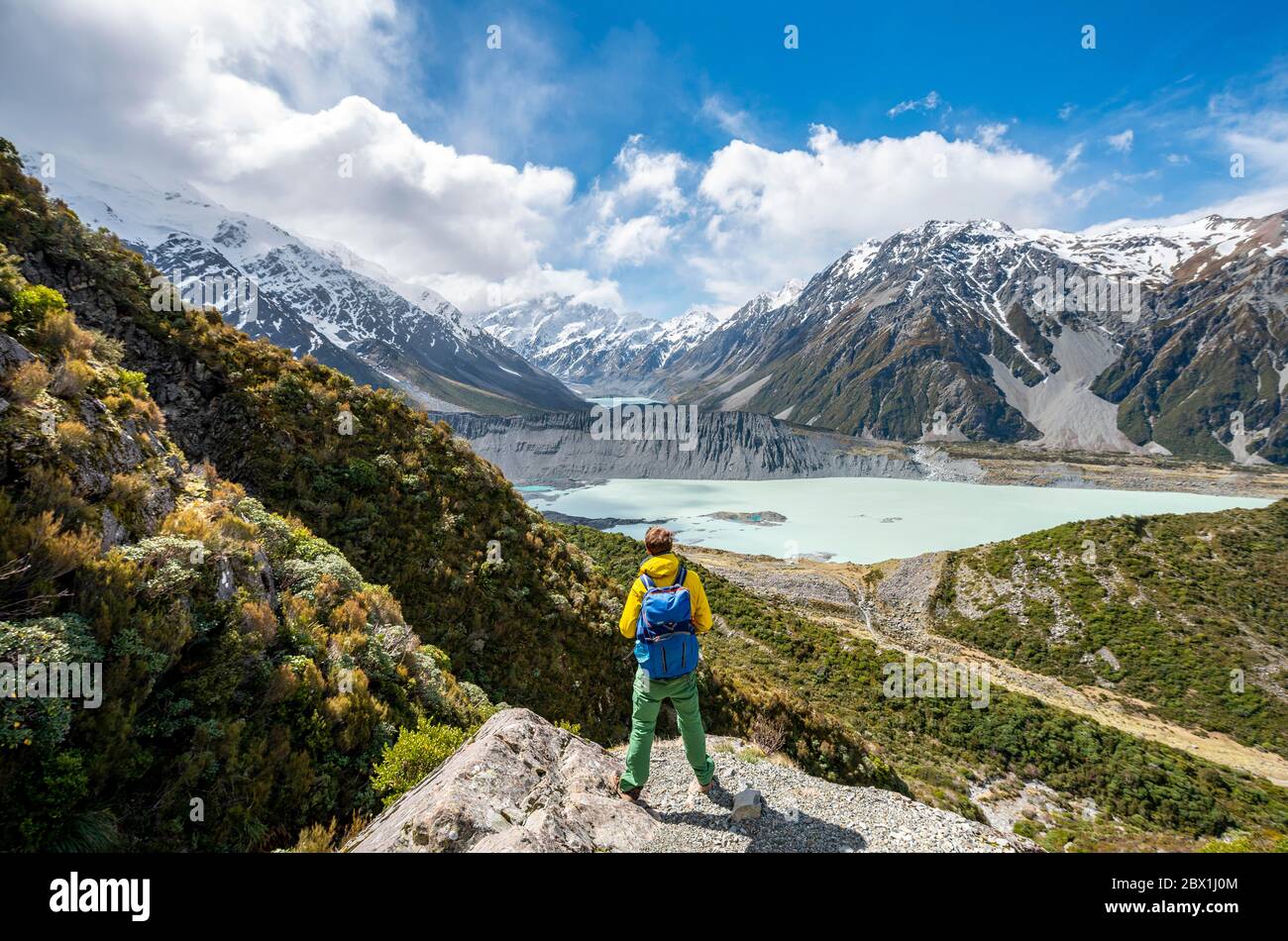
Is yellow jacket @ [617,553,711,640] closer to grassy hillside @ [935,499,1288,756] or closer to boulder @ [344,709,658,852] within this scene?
boulder @ [344,709,658,852]

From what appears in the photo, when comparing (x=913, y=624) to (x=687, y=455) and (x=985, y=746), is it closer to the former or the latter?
(x=985, y=746)

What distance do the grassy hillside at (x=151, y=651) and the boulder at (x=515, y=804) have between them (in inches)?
57.2

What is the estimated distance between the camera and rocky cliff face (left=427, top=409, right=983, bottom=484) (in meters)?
160

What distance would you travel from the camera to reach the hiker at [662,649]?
5.66 m

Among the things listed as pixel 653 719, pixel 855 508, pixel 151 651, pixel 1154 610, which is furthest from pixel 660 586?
pixel 855 508

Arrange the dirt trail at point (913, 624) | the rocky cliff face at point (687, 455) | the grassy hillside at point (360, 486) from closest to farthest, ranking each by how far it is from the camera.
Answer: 1. the grassy hillside at point (360, 486)
2. the dirt trail at point (913, 624)
3. the rocky cliff face at point (687, 455)

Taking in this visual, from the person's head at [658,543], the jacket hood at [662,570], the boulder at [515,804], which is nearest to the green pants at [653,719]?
the boulder at [515,804]

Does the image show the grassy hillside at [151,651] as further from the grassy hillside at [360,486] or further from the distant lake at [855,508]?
the distant lake at [855,508]

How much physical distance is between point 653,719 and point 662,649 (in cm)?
95

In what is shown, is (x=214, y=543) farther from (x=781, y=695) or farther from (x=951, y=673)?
(x=951, y=673)

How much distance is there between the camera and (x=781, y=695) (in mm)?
15828

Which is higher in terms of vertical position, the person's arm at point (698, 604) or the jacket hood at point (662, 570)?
the jacket hood at point (662, 570)

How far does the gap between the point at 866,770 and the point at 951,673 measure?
26.7m
